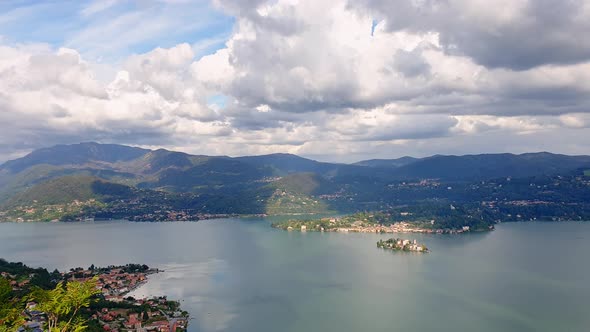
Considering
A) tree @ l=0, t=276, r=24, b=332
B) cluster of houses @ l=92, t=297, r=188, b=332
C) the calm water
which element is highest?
tree @ l=0, t=276, r=24, b=332

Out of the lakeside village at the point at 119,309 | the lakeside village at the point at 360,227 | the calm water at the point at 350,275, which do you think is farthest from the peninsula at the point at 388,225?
the lakeside village at the point at 119,309

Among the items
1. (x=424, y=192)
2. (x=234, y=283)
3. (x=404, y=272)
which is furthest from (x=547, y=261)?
(x=424, y=192)

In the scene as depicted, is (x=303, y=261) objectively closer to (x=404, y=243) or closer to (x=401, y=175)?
(x=404, y=243)

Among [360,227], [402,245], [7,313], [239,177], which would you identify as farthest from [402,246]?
[239,177]

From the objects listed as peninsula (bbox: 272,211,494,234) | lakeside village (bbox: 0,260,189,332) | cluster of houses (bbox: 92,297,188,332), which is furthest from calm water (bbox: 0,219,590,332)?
peninsula (bbox: 272,211,494,234)

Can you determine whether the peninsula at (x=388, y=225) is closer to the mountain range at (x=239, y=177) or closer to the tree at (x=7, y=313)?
the mountain range at (x=239, y=177)

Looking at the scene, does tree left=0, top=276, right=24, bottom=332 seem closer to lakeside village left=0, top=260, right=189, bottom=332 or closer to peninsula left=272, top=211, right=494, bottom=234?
lakeside village left=0, top=260, right=189, bottom=332

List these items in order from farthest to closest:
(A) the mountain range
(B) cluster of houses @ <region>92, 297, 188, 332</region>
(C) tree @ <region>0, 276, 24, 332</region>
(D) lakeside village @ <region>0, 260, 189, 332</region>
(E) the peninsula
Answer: (A) the mountain range < (E) the peninsula < (B) cluster of houses @ <region>92, 297, 188, 332</region> < (D) lakeside village @ <region>0, 260, 189, 332</region> < (C) tree @ <region>0, 276, 24, 332</region>
